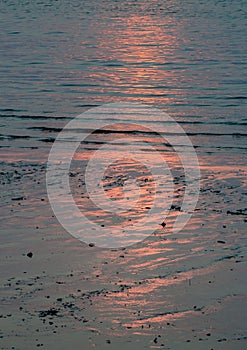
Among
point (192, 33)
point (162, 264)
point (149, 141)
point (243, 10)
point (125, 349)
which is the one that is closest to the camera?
point (125, 349)

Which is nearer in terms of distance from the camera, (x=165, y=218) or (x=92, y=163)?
(x=165, y=218)

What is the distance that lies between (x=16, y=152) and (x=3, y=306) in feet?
21.6

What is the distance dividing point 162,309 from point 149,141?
307 inches

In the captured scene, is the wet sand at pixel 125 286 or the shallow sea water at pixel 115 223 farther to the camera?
the shallow sea water at pixel 115 223

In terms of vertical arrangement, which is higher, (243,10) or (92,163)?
(243,10)

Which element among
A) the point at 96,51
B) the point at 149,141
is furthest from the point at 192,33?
the point at 149,141

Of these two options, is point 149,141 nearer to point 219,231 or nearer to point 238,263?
point 219,231

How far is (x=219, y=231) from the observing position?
28.7 feet

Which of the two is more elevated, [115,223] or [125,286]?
[115,223]

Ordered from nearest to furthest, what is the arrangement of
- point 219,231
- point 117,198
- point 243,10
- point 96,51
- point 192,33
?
point 219,231
point 117,198
point 96,51
point 192,33
point 243,10

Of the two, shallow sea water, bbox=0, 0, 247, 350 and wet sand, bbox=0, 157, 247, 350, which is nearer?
wet sand, bbox=0, 157, 247, 350

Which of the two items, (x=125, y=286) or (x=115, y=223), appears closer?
(x=125, y=286)

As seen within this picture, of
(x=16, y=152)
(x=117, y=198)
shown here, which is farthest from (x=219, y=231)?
(x=16, y=152)

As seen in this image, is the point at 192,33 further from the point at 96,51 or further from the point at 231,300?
the point at 231,300
